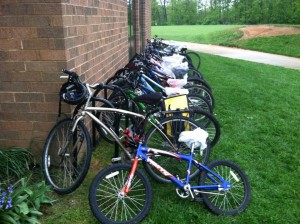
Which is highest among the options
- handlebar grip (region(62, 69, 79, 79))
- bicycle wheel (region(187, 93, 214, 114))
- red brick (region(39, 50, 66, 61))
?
red brick (region(39, 50, 66, 61))

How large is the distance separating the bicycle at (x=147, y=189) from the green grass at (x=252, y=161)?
0.12 meters

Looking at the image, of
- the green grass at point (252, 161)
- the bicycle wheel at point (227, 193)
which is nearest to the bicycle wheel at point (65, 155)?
the green grass at point (252, 161)

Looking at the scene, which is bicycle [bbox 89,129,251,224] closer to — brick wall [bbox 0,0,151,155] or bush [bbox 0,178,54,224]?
bush [bbox 0,178,54,224]

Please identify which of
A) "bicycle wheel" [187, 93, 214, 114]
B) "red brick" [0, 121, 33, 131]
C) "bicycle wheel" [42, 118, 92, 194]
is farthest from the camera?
"bicycle wheel" [187, 93, 214, 114]

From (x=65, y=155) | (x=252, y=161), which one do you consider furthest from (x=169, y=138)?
(x=252, y=161)

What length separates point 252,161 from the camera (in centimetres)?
394

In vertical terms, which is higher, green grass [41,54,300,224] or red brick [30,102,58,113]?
red brick [30,102,58,113]

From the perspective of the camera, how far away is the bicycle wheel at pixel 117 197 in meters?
A: 2.66

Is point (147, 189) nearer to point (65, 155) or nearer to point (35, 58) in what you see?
point (65, 155)

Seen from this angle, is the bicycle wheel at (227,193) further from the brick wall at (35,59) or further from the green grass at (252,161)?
the brick wall at (35,59)

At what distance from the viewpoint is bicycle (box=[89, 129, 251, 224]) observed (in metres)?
2.69

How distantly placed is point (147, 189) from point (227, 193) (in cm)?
86

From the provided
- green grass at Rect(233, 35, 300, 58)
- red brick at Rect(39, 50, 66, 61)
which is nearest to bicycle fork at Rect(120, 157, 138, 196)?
red brick at Rect(39, 50, 66, 61)

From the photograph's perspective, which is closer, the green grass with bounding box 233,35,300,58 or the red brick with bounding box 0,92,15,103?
the red brick with bounding box 0,92,15,103
